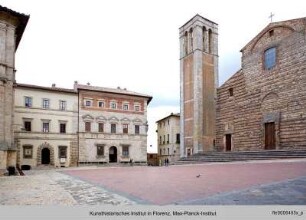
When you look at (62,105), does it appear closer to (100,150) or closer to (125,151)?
(100,150)

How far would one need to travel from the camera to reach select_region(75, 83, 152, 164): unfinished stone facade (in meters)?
32.1

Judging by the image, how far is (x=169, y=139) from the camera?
47750 mm

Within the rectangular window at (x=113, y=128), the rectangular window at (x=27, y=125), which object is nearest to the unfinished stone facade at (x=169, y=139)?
the rectangular window at (x=113, y=128)

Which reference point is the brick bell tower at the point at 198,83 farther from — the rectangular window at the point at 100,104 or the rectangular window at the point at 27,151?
the rectangular window at the point at 27,151

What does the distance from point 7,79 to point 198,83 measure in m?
19.4

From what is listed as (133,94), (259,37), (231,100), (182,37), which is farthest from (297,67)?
(133,94)

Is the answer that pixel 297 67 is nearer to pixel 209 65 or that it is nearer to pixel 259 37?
pixel 259 37

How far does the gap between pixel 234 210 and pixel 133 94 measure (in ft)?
102

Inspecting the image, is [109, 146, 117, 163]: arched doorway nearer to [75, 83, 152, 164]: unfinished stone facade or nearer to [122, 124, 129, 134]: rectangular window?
[75, 83, 152, 164]: unfinished stone facade

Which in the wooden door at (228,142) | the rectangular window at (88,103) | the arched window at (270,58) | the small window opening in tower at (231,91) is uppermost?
the arched window at (270,58)

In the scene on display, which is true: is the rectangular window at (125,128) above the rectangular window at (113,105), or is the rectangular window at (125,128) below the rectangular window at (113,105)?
below

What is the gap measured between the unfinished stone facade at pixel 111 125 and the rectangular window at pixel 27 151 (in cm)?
473

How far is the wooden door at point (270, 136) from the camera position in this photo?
2144cm

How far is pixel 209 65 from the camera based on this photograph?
3228 centimetres
